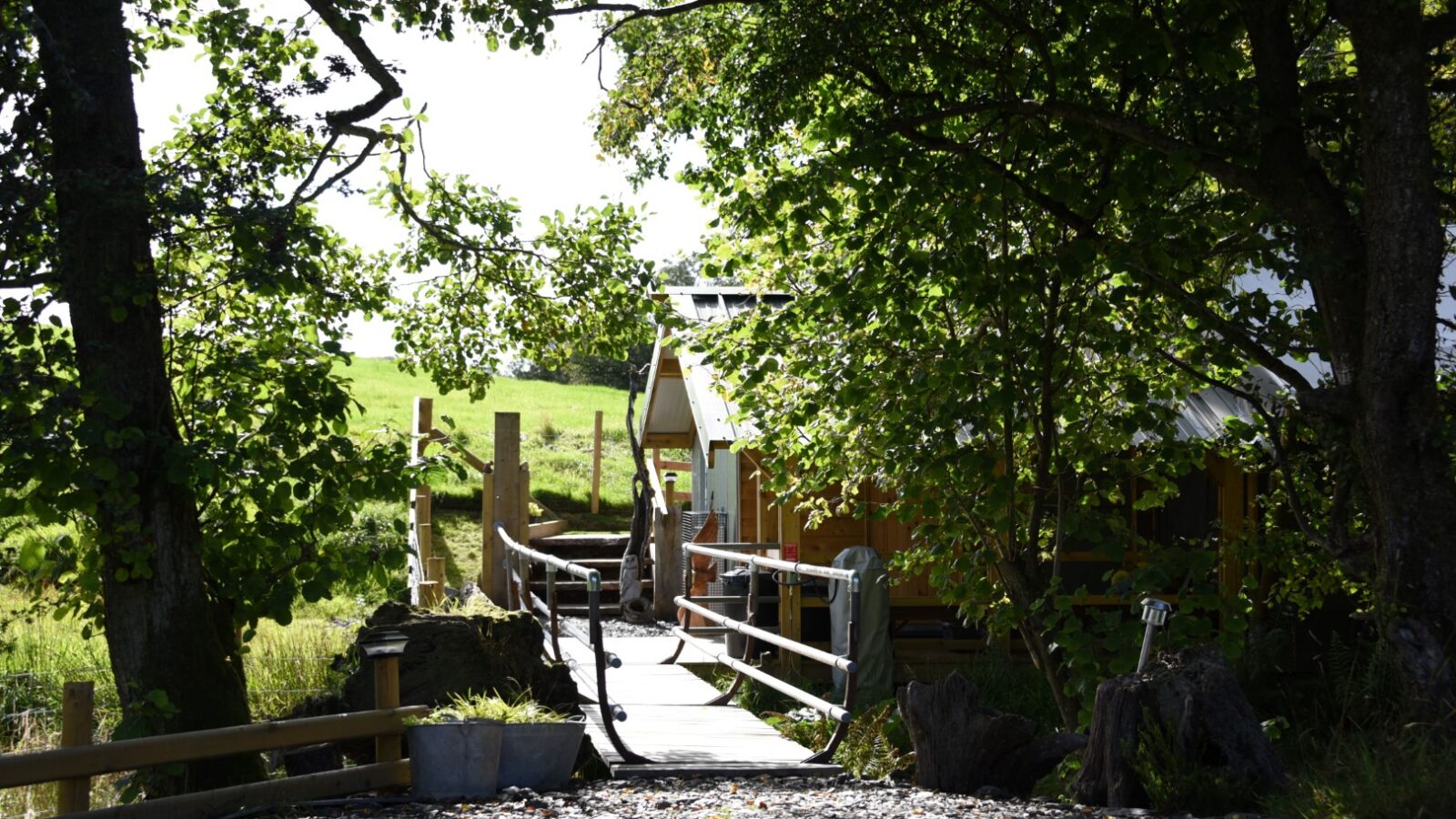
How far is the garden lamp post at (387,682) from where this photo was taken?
7.04m

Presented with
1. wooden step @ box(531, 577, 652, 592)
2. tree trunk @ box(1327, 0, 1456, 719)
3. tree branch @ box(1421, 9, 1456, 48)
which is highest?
tree branch @ box(1421, 9, 1456, 48)

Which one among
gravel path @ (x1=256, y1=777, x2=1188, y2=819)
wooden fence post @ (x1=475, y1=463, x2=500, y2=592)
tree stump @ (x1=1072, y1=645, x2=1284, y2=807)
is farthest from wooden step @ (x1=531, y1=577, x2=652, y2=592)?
tree stump @ (x1=1072, y1=645, x2=1284, y2=807)

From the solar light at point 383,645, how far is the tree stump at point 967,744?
2671 mm

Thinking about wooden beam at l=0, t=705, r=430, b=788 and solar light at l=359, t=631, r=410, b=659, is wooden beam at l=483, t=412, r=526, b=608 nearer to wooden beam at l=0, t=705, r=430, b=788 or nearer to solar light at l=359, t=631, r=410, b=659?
solar light at l=359, t=631, r=410, b=659

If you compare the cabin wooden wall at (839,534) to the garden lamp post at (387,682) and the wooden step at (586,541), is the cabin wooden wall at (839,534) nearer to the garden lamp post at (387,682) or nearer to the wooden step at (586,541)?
the wooden step at (586,541)

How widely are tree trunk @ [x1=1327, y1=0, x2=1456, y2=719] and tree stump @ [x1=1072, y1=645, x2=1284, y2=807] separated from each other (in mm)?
707

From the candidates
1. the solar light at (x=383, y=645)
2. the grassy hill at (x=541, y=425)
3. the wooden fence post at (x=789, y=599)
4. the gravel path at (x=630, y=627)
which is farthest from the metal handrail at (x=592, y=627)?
the grassy hill at (x=541, y=425)

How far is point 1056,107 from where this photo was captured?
6969 mm

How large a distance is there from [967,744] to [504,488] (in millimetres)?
9123

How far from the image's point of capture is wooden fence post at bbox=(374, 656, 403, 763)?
7035 mm

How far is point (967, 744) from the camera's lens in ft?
23.9

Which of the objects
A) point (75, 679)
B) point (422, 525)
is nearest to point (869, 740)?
point (75, 679)

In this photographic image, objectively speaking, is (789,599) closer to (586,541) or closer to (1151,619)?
(586,541)

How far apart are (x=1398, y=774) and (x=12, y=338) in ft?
18.9
